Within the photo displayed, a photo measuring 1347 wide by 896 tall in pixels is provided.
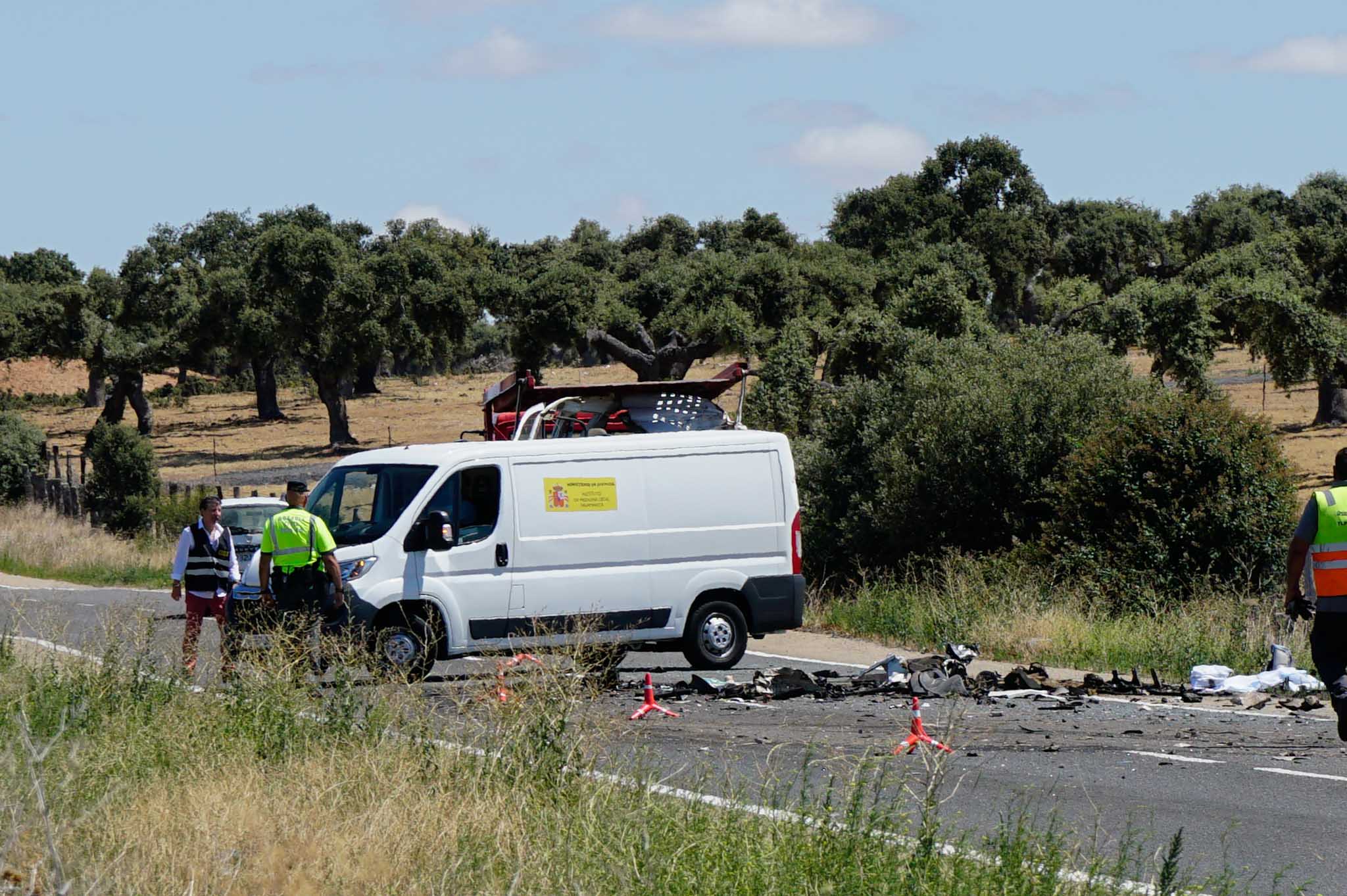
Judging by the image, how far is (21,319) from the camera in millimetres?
65312

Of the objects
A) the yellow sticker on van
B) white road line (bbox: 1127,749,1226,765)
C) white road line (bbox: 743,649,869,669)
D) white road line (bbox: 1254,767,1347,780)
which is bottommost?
white road line (bbox: 743,649,869,669)

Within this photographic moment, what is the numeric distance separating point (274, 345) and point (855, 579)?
38888 mm

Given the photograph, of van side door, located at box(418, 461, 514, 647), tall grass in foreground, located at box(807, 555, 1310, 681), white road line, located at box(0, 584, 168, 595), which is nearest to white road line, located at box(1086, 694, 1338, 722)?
tall grass in foreground, located at box(807, 555, 1310, 681)

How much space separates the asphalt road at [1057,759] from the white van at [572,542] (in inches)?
23.3

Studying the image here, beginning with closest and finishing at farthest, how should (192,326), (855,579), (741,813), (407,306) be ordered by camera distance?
(741,813) → (855,579) → (407,306) → (192,326)

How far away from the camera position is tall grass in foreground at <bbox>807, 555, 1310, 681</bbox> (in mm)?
14492

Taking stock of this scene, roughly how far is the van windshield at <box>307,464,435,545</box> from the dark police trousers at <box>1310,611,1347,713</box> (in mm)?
7164

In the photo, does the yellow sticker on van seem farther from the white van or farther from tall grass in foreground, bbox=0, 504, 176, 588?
tall grass in foreground, bbox=0, 504, 176, 588

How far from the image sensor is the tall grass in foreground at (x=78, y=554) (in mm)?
27953

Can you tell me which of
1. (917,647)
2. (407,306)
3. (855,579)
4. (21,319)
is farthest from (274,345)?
(917,647)

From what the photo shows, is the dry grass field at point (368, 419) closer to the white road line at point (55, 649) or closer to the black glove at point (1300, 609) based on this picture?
the black glove at point (1300, 609)

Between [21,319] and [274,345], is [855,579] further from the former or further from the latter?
[21,319]

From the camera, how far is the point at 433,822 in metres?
6.07

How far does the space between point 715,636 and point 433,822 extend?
309 inches
